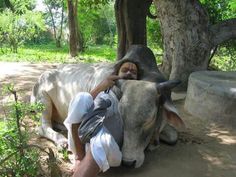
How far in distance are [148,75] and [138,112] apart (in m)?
0.70

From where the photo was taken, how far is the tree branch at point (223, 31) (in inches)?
299

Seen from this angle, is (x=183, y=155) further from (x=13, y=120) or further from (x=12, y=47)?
(x=12, y=47)

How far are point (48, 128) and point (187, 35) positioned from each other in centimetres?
335

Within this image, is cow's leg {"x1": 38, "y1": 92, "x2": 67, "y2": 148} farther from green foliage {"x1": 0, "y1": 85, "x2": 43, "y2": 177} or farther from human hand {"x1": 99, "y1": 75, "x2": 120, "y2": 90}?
green foliage {"x1": 0, "y1": 85, "x2": 43, "y2": 177}

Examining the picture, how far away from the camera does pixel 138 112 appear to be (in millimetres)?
3889

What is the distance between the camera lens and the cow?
3.88 meters

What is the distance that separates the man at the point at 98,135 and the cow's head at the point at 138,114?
0.28 ft

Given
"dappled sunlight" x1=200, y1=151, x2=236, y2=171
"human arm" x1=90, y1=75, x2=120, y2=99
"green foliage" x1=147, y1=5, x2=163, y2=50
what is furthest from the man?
"green foliage" x1=147, y1=5, x2=163, y2=50

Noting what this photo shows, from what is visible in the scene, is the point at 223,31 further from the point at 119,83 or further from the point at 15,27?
the point at 15,27

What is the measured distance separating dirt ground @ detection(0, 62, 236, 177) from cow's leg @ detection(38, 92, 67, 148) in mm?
77

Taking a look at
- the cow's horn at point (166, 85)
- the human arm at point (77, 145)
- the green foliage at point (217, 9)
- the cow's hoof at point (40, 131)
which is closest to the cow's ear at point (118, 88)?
the cow's horn at point (166, 85)

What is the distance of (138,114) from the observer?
153 inches

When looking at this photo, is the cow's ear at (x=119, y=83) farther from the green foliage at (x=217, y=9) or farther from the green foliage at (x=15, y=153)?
the green foliage at (x=217, y=9)

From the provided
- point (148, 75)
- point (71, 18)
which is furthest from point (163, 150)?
point (71, 18)
